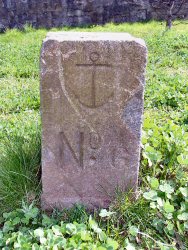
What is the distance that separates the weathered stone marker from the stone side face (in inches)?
335

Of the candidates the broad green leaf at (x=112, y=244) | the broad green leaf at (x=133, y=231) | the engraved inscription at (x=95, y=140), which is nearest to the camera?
the broad green leaf at (x=112, y=244)

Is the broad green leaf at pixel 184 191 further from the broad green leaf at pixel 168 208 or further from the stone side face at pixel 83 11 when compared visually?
the stone side face at pixel 83 11

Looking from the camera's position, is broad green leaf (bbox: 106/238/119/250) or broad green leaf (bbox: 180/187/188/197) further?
broad green leaf (bbox: 180/187/188/197)

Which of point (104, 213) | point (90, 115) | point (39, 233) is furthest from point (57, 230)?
point (90, 115)

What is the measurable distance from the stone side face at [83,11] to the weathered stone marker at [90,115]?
27.9ft

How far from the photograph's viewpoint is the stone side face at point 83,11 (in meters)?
10.5

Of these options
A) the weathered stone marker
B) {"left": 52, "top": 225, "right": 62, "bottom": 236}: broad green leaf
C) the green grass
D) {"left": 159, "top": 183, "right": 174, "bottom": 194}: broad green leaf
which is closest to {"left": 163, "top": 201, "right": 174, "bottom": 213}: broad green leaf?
the green grass

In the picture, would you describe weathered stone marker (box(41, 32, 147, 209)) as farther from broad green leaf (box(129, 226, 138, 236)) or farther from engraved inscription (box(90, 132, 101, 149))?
broad green leaf (box(129, 226, 138, 236))

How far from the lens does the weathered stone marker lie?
2230 mm

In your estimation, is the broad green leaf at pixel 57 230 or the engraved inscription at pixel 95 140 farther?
the engraved inscription at pixel 95 140

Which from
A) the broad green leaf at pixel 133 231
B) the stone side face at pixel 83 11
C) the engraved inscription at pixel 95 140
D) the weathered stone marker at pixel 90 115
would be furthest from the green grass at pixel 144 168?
the stone side face at pixel 83 11

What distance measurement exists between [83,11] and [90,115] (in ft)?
28.8

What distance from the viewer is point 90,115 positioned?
7.76ft

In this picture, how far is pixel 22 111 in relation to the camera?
169 inches
